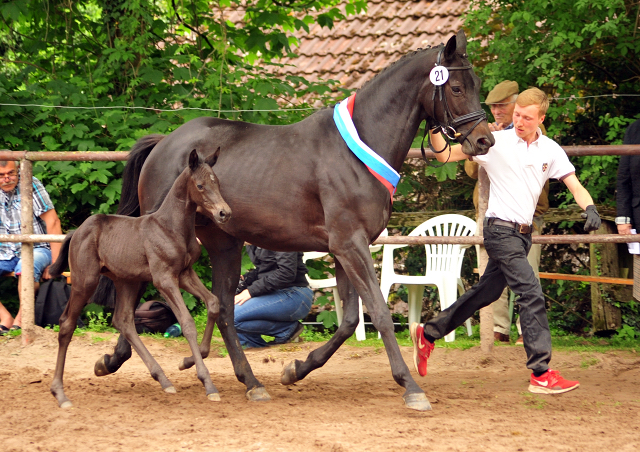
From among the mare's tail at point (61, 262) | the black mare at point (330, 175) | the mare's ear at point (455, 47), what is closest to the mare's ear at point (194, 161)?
the black mare at point (330, 175)

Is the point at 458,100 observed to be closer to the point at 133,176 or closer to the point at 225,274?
the point at 225,274

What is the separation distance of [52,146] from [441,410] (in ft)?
16.8

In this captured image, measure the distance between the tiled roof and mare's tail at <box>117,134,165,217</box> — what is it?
556 cm

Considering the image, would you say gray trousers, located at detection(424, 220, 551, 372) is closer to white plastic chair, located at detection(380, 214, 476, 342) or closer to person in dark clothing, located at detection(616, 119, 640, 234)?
person in dark clothing, located at detection(616, 119, 640, 234)

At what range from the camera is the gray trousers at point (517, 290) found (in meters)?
4.37

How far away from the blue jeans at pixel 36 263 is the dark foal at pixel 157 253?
247 cm

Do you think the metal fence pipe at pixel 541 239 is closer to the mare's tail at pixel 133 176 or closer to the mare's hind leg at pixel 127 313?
the mare's tail at pixel 133 176

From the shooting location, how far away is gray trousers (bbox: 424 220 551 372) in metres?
4.37

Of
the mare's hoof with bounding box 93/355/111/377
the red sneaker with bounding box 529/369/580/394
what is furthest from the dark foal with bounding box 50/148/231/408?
the red sneaker with bounding box 529/369/580/394

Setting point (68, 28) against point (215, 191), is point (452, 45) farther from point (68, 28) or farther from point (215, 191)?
point (68, 28)

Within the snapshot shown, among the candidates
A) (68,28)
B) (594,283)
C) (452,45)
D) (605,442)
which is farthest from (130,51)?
(605,442)

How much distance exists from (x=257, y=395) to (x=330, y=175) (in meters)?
1.39

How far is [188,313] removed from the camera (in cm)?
417

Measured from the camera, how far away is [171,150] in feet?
15.5
